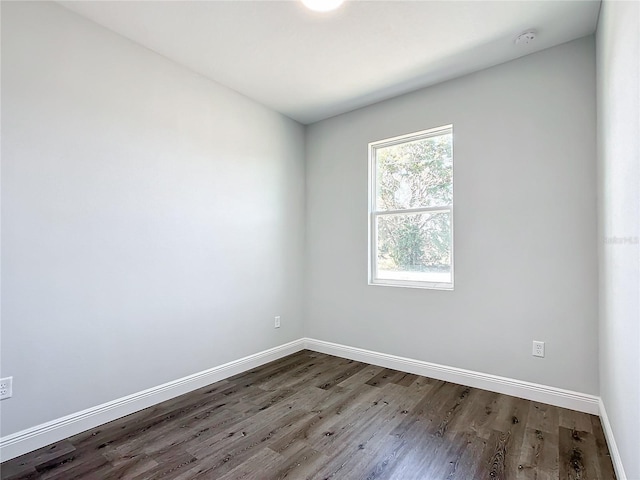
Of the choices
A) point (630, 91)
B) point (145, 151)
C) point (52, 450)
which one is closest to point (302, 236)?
point (145, 151)

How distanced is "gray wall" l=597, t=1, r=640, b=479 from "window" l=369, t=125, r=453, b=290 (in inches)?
45.1

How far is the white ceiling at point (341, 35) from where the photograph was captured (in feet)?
7.18

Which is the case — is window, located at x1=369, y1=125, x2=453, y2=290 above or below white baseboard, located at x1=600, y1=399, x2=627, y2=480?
above

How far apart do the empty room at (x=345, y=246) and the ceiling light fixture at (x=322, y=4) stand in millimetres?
31

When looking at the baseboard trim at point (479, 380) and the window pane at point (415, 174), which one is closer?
the baseboard trim at point (479, 380)

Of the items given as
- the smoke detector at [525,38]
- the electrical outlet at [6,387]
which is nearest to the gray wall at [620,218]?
the smoke detector at [525,38]

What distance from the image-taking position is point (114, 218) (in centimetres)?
242

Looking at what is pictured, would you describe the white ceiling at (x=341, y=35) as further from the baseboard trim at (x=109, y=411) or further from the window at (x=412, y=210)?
the baseboard trim at (x=109, y=411)

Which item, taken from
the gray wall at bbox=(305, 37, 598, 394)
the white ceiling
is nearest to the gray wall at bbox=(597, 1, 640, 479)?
the gray wall at bbox=(305, 37, 598, 394)

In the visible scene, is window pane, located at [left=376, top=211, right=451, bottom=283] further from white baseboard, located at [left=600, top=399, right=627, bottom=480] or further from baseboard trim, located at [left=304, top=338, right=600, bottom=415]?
white baseboard, located at [left=600, top=399, right=627, bottom=480]

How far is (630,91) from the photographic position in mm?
1404

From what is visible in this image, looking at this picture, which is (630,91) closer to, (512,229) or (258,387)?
(512,229)

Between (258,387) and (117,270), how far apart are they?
4.93ft

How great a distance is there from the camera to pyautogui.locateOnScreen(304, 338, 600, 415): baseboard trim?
2.47 meters
